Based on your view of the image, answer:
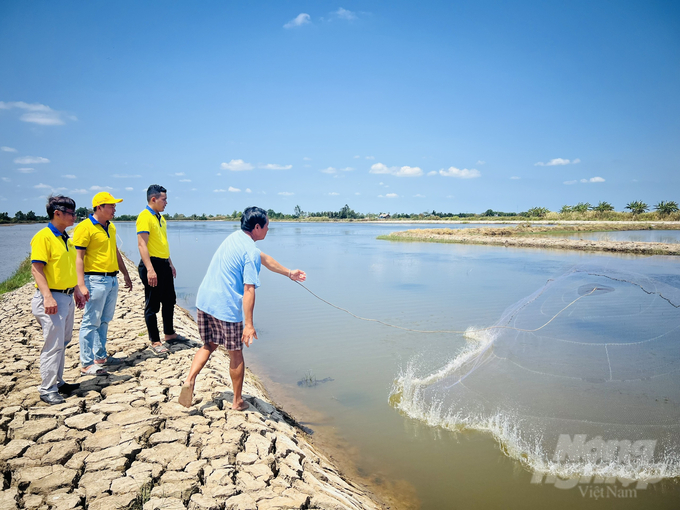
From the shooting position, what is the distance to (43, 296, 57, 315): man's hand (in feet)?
10.7

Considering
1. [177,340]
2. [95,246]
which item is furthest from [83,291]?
[177,340]

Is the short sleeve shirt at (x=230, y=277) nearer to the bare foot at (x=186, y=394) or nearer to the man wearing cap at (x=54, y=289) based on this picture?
the bare foot at (x=186, y=394)

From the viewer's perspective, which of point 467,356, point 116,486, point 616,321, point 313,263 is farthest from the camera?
point 313,263

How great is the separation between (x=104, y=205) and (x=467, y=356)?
548 cm

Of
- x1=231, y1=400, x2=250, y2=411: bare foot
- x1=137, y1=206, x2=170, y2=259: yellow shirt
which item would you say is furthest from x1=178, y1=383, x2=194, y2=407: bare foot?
x1=137, y1=206, x2=170, y2=259: yellow shirt

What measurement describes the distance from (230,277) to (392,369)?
3681 millimetres

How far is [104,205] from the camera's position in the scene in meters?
4.02

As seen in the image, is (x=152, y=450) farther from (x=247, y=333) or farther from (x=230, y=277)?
(x=230, y=277)

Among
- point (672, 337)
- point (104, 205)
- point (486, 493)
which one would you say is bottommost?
point (486, 493)

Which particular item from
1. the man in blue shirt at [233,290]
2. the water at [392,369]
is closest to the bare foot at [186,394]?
the man in blue shirt at [233,290]

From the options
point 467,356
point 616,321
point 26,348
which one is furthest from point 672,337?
point 26,348

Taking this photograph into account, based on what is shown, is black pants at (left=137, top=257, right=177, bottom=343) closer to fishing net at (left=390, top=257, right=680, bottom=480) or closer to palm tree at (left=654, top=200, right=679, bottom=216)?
fishing net at (left=390, top=257, right=680, bottom=480)

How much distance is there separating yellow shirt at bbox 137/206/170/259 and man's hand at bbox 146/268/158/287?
26 centimetres

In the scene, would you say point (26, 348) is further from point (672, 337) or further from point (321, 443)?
point (672, 337)
